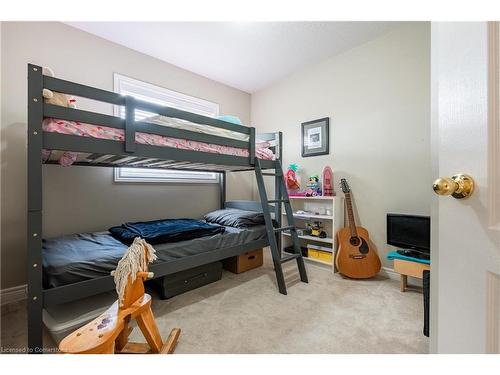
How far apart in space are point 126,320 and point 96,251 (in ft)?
2.07

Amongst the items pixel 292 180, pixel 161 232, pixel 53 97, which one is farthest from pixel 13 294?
pixel 292 180

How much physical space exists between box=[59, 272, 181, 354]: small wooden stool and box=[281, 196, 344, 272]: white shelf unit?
1786 millimetres

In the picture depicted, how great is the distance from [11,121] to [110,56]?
1103 millimetres

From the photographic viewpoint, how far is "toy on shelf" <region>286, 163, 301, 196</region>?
2.91 m

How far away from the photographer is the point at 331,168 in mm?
2711

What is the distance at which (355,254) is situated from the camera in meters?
2.26

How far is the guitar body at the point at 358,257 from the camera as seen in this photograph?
7.29ft

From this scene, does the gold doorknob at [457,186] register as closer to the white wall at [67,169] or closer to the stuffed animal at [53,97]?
the stuffed animal at [53,97]

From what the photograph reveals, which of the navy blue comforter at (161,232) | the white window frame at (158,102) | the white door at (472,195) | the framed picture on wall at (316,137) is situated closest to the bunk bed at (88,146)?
the navy blue comforter at (161,232)

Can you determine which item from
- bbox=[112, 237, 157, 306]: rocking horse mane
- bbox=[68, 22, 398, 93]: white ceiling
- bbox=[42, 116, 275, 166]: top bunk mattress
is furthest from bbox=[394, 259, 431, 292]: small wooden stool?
bbox=[68, 22, 398, 93]: white ceiling

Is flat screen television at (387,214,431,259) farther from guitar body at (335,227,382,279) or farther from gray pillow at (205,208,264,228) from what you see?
gray pillow at (205,208,264,228)

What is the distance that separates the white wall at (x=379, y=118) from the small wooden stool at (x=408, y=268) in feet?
1.21
